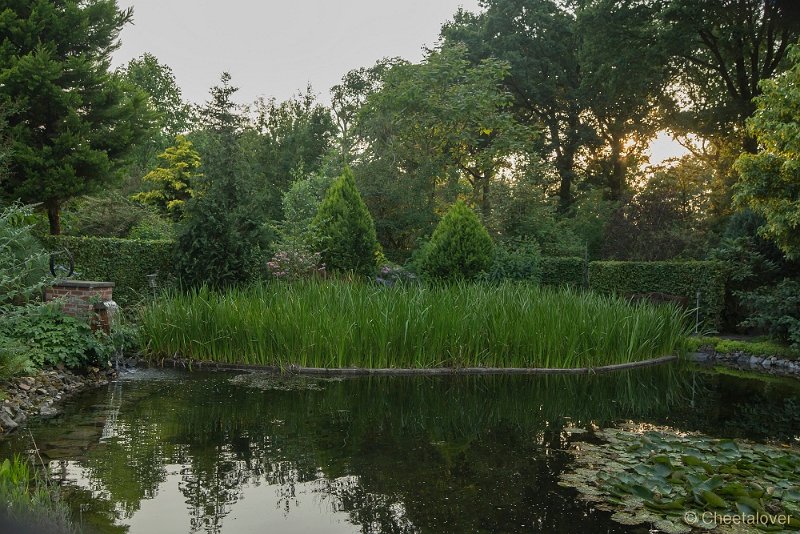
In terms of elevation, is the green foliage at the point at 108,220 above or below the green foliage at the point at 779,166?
below

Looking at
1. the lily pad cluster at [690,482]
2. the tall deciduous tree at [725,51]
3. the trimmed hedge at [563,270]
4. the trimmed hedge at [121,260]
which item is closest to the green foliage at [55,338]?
the trimmed hedge at [121,260]

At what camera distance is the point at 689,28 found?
18234mm

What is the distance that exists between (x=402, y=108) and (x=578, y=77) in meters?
11.9

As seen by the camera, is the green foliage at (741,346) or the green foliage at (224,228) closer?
the green foliage at (741,346)

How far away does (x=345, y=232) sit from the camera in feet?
41.2

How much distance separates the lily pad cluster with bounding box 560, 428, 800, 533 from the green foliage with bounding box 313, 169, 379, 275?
25.8ft

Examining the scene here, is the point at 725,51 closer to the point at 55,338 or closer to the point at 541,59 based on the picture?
the point at 541,59

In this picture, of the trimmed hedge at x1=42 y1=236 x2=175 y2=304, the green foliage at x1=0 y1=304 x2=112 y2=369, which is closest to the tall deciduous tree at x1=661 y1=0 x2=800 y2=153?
the trimmed hedge at x1=42 y1=236 x2=175 y2=304

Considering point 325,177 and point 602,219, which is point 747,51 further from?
point 325,177

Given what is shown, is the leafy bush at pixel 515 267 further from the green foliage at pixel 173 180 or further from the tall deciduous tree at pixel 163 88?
the tall deciduous tree at pixel 163 88

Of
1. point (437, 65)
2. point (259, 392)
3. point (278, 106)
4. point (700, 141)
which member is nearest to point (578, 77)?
point (700, 141)

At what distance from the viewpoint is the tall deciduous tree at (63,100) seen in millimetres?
12136

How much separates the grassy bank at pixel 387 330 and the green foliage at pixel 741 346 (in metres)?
2.28

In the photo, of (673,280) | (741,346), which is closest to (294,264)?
(673,280)
